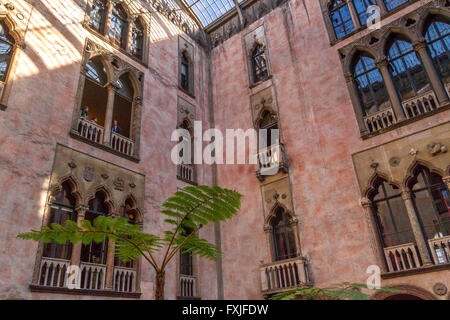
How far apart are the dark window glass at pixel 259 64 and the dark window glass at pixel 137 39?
5418 millimetres

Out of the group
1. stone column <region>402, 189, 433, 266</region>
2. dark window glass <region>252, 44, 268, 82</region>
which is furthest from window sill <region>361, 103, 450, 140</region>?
dark window glass <region>252, 44, 268, 82</region>

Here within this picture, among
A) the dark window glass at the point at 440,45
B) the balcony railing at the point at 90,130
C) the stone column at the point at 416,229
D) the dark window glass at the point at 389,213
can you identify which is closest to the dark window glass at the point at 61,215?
the balcony railing at the point at 90,130

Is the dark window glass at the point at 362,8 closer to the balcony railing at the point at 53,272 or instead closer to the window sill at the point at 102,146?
the window sill at the point at 102,146

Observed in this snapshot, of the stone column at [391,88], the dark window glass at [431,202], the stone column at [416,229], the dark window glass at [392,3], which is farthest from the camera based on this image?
the dark window glass at [392,3]

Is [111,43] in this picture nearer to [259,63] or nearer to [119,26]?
[119,26]

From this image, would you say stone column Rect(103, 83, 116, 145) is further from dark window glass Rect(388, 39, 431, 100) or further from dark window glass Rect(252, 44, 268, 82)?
dark window glass Rect(388, 39, 431, 100)

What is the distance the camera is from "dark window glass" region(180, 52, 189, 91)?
1742 cm

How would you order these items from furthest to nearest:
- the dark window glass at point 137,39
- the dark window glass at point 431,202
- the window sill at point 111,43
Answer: the dark window glass at point 137,39, the window sill at point 111,43, the dark window glass at point 431,202

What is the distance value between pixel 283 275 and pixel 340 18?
10840 mm

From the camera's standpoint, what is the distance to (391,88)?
12461mm

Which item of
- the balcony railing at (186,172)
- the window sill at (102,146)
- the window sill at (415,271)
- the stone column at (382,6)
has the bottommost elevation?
the window sill at (415,271)

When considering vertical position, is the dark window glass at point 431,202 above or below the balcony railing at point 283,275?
above

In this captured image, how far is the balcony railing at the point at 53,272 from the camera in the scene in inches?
354

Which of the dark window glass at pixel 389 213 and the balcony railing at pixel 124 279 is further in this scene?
the dark window glass at pixel 389 213
